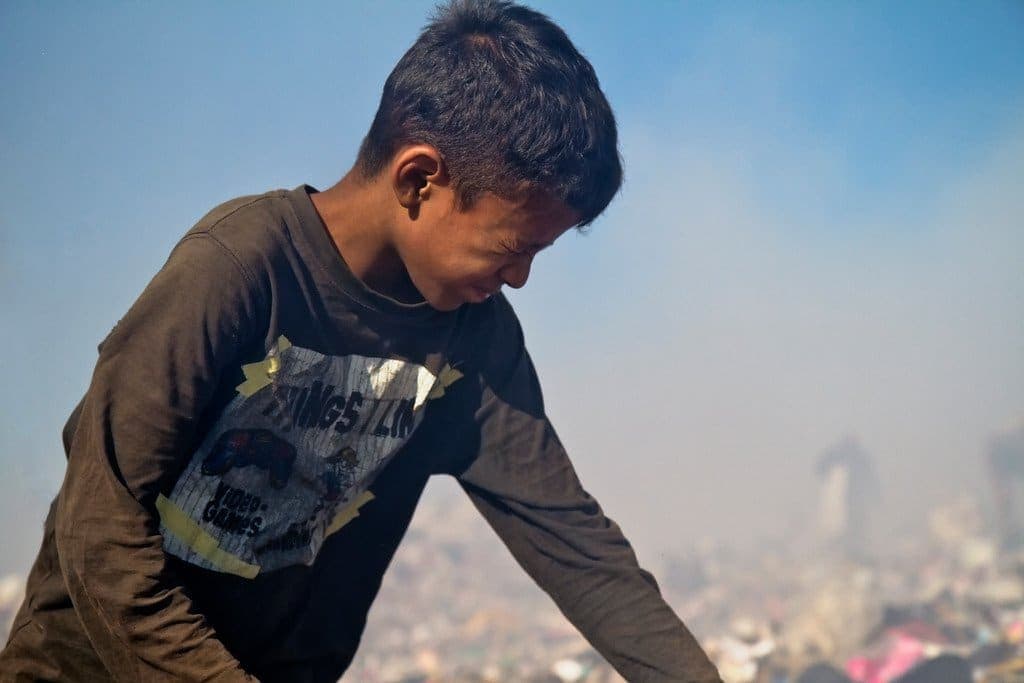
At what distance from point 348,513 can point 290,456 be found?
273mm

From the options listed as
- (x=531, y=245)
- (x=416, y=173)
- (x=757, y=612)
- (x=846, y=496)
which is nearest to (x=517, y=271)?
(x=531, y=245)

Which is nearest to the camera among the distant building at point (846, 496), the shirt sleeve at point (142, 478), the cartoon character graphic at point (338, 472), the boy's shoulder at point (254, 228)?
the shirt sleeve at point (142, 478)

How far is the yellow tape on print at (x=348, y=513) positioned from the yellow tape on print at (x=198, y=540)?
0.63 feet

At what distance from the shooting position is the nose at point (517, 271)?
1635 mm

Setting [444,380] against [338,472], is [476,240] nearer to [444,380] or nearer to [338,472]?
[444,380]

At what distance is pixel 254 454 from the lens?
5.17ft

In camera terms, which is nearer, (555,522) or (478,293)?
(478,293)

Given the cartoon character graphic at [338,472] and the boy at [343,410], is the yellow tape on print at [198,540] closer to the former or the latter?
the boy at [343,410]

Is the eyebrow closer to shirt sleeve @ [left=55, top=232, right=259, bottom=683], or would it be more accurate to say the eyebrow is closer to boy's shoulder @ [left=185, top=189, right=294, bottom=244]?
boy's shoulder @ [left=185, top=189, right=294, bottom=244]

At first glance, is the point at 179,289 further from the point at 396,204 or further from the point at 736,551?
the point at 736,551

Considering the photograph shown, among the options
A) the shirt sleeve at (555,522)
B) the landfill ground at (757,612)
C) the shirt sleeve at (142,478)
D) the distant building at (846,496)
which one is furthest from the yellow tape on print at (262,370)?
the distant building at (846,496)

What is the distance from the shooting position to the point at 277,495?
165 cm

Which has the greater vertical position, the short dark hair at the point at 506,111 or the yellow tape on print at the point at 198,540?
the short dark hair at the point at 506,111

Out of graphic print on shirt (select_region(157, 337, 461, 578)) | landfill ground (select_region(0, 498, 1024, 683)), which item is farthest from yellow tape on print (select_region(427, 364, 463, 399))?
landfill ground (select_region(0, 498, 1024, 683))
